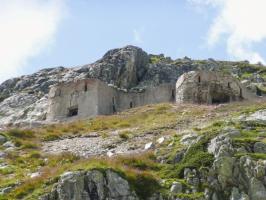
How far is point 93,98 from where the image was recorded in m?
61.6

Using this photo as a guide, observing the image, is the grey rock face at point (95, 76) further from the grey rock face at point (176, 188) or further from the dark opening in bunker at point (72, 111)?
the grey rock face at point (176, 188)

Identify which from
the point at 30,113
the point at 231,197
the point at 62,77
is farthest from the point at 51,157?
the point at 62,77

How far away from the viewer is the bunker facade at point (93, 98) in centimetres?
6159

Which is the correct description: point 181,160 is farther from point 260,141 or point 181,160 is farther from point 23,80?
point 23,80

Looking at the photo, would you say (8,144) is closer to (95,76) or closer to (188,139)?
(188,139)

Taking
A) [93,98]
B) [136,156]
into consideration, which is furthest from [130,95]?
[136,156]

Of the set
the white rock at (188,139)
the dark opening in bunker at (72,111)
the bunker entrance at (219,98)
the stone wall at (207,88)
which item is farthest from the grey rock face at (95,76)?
the white rock at (188,139)

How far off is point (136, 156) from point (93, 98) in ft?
89.7

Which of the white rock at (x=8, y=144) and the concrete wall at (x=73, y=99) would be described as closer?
the white rock at (x=8, y=144)

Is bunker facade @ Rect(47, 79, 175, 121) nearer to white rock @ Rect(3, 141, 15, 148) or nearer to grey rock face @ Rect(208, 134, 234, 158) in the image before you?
white rock @ Rect(3, 141, 15, 148)

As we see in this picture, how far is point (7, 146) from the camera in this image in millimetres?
43125

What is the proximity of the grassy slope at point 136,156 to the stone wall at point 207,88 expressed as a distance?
3621mm

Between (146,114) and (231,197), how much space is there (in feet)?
85.8

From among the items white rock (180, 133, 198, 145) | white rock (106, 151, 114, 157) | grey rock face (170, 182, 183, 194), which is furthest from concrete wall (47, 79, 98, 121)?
grey rock face (170, 182, 183, 194)
